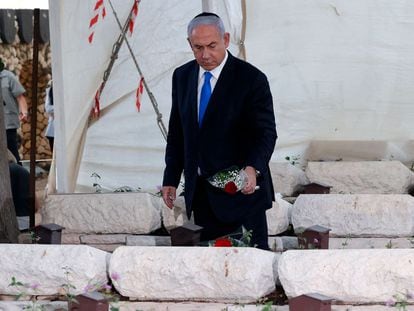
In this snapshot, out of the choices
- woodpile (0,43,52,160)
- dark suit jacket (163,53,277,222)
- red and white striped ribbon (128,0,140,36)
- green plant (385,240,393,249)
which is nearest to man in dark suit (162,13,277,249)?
dark suit jacket (163,53,277,222)

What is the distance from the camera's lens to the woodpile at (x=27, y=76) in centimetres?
1595

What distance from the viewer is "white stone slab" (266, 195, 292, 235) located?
6543 millimetres

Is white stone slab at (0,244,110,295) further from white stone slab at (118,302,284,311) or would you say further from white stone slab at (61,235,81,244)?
white stone slab at (61,235,81,244)

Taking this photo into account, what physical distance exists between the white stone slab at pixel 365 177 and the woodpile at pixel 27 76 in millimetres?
8853

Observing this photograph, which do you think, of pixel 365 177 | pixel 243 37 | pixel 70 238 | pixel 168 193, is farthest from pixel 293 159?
pixel 168 193

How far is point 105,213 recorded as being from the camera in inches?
261

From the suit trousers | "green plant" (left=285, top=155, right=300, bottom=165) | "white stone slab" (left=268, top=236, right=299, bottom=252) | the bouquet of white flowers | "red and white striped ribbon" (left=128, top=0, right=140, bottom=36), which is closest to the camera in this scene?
the bouquet of white flowers

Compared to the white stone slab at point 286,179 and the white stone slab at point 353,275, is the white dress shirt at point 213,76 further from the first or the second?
the white stone slab at point 286,179

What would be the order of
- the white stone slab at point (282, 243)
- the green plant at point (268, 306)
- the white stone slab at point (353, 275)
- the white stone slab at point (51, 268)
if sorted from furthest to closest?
the white stone slab at point (282, 243) → the white stone slab at point (51, 268) → the white stone slab at point (353, 275) → the green plant at point (268, 306)

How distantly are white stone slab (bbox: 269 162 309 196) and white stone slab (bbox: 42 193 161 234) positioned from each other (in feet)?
3.42

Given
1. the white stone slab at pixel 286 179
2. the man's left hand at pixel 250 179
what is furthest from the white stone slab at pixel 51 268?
the white stone slab at pixel 286 179

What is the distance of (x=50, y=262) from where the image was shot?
4648mm

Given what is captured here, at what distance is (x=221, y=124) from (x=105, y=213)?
1935 millimetres

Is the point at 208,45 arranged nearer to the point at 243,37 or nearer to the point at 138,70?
the point at 138,70
